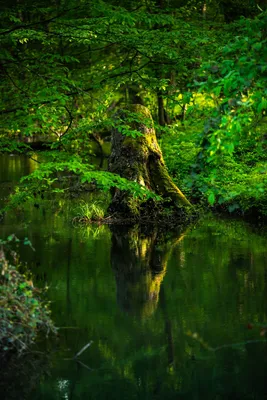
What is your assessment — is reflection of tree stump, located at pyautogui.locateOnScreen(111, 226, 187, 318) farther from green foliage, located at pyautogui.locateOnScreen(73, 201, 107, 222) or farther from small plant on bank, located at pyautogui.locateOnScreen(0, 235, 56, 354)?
small plant on bank, located at pyautogui.locateOnScreen(0, 235, 56, 354)

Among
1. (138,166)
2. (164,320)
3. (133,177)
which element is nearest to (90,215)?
(133,177)

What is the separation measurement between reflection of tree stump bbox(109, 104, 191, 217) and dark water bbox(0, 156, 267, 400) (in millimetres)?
1074

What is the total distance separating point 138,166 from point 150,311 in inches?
298

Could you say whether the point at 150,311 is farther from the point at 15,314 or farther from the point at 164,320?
the point at 15,314

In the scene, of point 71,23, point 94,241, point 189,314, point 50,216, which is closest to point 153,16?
point 71,23

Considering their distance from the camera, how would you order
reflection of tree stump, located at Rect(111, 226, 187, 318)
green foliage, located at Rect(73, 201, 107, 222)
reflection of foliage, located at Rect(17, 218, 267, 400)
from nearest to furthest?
reflection of foliage, located at Rect(17, 218, 267, 400)
reflection of tree stump, located at Rect(111, 226, 187, 318)
green foliage, located at Rect(73, 201, 107, 222)


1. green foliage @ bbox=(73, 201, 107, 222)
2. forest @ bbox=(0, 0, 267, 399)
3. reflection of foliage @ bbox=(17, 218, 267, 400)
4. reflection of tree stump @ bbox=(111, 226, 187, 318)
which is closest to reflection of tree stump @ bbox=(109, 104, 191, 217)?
forest @ bbox=(0, 0, 267, 399)

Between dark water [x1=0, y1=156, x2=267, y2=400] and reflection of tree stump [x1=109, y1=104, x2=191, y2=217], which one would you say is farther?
reflection of tree stump [x1=109, y1=104, x2=191, y2=217]

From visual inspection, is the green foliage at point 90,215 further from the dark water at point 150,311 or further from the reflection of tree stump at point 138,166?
the dark water at point 150,311

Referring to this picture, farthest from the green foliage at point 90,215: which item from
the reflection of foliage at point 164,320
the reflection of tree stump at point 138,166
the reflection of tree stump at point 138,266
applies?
the reflection of foliage at point 164,320

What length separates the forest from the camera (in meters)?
6.63

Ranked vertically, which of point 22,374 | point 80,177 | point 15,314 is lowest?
point 22,374

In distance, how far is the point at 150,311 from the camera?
29.1 ft

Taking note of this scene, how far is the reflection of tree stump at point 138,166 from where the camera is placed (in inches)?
625
